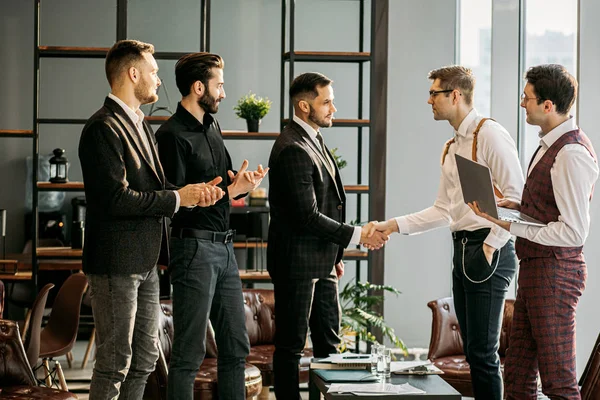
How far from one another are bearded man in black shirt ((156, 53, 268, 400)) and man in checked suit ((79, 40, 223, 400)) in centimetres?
29

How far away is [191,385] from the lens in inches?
153

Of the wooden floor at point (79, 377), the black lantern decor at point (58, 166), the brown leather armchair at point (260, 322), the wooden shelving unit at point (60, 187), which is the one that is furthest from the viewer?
the black lantern decor at point (58, 166)

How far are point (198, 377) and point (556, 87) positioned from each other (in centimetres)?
237

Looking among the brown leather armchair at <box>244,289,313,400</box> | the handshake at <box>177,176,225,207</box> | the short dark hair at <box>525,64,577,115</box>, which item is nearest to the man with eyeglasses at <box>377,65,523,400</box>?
the short dark hair at <box>525,64,577,115</box>

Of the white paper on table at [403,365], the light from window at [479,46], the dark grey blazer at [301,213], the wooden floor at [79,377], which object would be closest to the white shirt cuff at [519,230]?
the white paper on table at [403,365]

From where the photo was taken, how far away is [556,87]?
3.44m

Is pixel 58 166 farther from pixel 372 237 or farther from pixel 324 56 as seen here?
pixel 372 237

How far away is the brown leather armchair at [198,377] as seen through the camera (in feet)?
14.6

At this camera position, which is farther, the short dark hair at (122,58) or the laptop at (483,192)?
the short dark hair at (122,58)

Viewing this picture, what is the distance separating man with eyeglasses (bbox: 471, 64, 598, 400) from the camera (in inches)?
131

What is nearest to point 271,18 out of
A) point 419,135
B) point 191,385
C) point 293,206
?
point 419,135

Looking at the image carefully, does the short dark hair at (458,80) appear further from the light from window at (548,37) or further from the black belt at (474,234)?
the light from window at (548,37)

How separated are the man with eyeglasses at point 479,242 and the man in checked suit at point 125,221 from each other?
1.23 metres

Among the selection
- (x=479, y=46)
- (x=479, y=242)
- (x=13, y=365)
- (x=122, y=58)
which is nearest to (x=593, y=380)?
(x=479, y=242)
